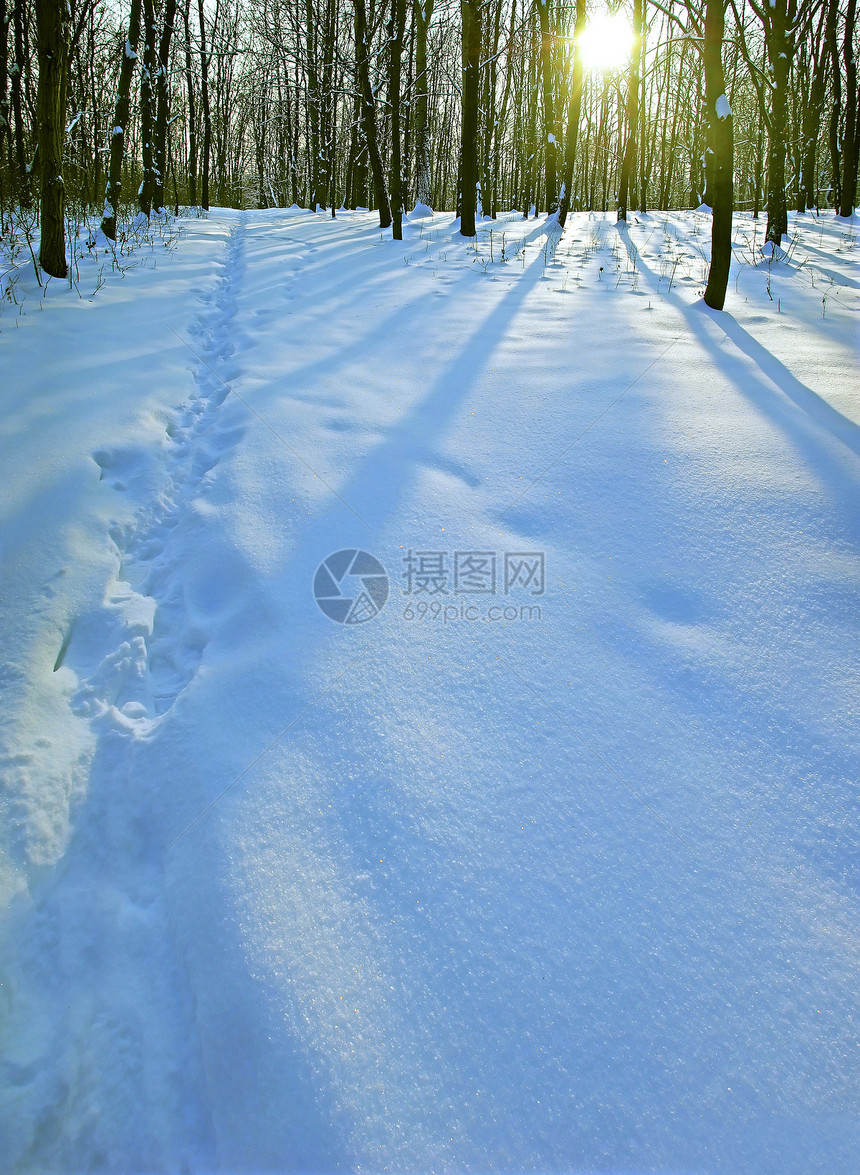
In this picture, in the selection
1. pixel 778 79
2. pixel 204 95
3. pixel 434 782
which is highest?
pixel 204 95

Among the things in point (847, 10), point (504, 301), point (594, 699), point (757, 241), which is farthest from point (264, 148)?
point (594, 699)

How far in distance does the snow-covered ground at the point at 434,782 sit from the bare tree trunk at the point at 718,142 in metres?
2.38

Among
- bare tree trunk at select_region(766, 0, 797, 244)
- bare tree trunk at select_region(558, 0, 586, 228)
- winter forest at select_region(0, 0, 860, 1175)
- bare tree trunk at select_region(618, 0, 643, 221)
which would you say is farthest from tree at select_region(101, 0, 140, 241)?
bare tree trunk at select_region(766, 0, 797, 244)

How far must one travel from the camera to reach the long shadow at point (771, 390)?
11.1 feet

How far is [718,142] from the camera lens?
17.7ft

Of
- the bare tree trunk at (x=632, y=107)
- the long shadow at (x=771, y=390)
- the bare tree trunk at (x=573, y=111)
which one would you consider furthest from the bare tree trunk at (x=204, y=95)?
the long shadow at (x=771, y=390)

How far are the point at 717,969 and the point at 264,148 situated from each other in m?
39.1

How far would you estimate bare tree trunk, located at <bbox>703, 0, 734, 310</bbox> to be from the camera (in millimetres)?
5207

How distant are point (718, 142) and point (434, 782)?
6209mm

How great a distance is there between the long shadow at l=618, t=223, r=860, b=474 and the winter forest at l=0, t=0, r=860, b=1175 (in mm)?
41

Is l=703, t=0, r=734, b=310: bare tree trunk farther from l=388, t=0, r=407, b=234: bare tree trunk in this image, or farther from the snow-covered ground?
l=388, t=0, r=407, b=234: bare tree trunk

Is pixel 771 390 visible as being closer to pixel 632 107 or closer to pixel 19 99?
pixel 632 107

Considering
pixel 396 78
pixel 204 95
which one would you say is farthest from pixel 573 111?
pixel 204 95

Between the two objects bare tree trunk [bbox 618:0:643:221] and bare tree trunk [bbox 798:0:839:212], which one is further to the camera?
bare tree trunk [bbox 798:0:839:212]
